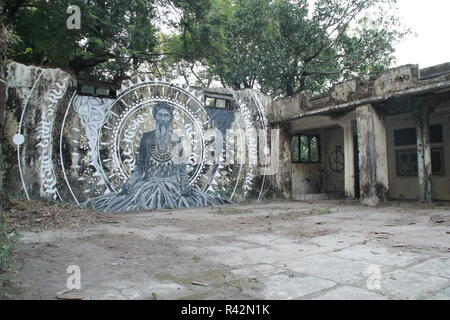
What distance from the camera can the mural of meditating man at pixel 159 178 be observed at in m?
9.53

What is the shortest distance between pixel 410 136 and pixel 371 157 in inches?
119

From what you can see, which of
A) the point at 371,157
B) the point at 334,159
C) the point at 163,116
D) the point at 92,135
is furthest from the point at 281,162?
the point at 92,135

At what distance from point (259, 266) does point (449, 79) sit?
734 cm

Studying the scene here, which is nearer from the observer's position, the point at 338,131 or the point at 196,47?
the point at 196,47

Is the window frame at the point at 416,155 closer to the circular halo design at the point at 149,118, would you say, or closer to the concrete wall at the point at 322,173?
the concrete wall at the point at 322,173

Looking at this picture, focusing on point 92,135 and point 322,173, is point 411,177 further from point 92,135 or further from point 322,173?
point 92,135

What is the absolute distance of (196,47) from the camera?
1013 centimetres

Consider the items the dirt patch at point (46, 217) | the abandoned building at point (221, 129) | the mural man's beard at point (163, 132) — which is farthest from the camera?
the mural man's beard at point (163, 132)

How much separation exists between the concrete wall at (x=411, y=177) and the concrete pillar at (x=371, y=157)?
231cm

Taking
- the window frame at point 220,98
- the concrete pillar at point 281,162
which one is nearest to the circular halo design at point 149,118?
the window frame at point 220,98

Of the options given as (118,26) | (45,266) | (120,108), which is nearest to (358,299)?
(45,266)

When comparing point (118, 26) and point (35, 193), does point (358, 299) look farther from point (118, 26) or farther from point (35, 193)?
point (118, 26)

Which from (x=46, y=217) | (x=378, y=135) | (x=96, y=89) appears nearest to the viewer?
(x=46, y=217)

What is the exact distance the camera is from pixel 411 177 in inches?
455
